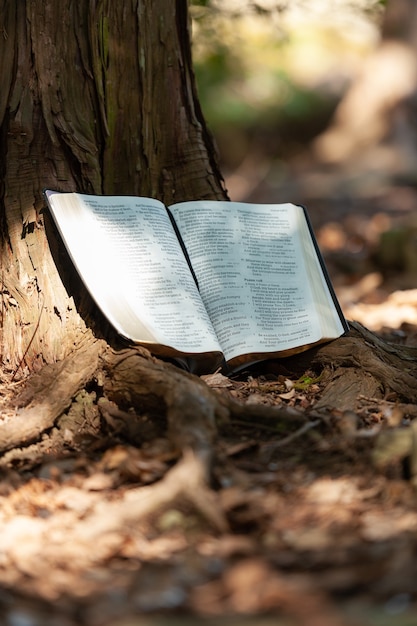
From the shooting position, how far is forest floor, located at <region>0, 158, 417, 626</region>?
1.70 meters

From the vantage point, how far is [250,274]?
129 inches

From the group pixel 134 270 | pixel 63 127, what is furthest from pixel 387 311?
pixel 63 127

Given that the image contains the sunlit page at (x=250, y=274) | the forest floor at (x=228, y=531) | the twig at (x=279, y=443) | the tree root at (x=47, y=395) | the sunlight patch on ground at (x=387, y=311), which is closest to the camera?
the forest floor at (x=228, y=531)

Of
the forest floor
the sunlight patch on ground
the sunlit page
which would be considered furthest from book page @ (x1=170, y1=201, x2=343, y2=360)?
the sunlight patch on ground

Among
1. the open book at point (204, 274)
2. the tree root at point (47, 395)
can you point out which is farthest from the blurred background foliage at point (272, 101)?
the tree root at point (47, 395)

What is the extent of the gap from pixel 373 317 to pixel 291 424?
2285 millimetres

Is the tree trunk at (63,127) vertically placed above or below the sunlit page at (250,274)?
above

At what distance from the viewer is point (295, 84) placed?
13.3m

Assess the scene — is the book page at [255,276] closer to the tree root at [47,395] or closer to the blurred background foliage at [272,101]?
the tree root at [47,395]

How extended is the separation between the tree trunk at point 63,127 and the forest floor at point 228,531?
0.35m

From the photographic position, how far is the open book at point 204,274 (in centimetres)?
286

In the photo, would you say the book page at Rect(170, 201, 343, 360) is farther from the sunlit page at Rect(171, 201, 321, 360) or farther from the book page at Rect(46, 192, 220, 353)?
the book page at Rect(46, 192, 220, 353)

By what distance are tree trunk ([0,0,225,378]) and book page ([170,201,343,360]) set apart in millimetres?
323

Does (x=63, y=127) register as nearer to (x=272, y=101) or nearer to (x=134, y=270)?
(x=134, y=270)
